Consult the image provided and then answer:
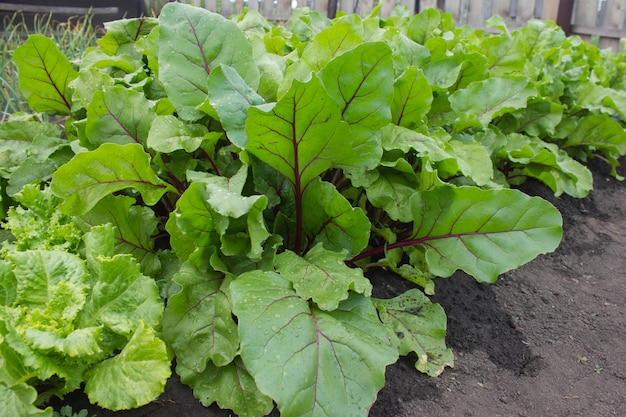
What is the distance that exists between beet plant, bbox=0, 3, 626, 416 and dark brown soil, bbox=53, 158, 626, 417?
0.10 m

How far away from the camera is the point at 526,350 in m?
2.07

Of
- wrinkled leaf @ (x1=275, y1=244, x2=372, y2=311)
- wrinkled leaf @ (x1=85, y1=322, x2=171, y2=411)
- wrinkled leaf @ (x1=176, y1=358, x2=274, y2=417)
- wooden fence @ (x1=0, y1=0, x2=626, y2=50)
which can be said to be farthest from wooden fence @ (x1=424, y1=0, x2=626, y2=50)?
wrinkled leaf @ (x1=85, y1=322, x2=171, y2=411)

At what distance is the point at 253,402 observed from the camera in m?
1.58

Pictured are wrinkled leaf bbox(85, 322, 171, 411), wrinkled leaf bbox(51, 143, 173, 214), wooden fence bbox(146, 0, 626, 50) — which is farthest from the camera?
wooden fence bbox(146, 0, 626, 50)

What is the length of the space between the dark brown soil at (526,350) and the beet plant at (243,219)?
10cm

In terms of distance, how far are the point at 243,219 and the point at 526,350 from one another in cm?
122

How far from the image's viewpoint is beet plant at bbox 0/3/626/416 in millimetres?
1438

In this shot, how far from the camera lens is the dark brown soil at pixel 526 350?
5.73 feet

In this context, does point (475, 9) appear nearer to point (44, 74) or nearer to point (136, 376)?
point (44, 74)

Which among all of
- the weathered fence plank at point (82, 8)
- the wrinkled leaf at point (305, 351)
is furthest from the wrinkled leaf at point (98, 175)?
the weathered fence plank at point (82, 8)

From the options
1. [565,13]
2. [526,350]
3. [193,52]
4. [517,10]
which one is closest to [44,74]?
[193,52]

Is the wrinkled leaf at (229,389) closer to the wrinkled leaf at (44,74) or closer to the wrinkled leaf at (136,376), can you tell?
the wrinkled leaf at (136,376)

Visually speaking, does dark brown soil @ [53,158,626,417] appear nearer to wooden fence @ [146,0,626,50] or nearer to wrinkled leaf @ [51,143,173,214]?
wrinkled leaf @ [51,143,173,214]

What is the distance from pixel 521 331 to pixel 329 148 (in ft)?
3.76
